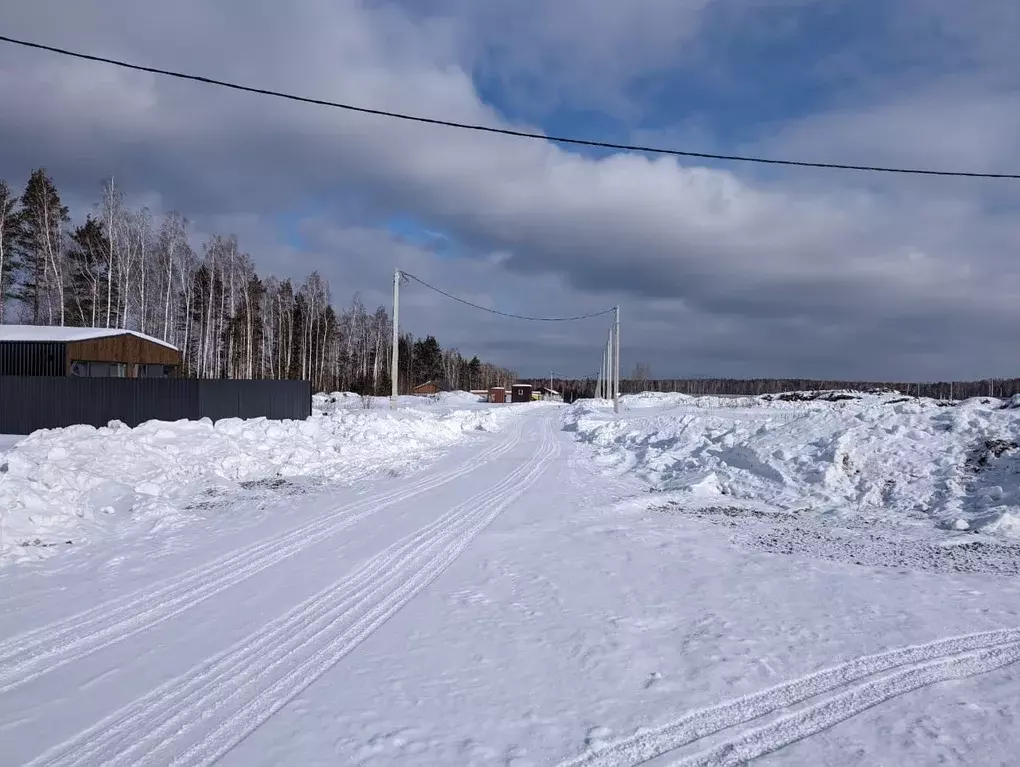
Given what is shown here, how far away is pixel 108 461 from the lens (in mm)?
12359

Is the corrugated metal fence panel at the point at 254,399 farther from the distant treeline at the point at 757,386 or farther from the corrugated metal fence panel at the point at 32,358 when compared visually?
the distant treeline at the point at 757,386

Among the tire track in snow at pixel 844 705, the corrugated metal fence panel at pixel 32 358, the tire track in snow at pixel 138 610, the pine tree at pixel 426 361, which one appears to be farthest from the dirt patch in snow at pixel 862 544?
the pine tree at pixel 426 361

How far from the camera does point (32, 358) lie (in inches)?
1033

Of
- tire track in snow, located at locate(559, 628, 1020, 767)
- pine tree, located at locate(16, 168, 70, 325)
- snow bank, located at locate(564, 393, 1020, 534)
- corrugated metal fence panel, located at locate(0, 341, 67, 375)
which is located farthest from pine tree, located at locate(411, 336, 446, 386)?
tire track in snow, located at locate(559, 628, 1020, 767)

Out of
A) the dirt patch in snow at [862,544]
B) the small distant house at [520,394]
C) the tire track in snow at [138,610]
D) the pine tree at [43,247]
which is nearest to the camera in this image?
the tire track in snow at [138,610]

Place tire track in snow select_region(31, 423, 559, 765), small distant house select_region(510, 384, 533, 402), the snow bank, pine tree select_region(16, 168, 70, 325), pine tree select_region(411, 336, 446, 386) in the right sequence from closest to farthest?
tire track in snow select_region(31, 423, 559, 765) → the snow bank → pine tree select_region(16, 168, 70, 325) → small distant house select_region(510, 384, 533, 402) → pine tree select_region(411, 336, 446, 386)

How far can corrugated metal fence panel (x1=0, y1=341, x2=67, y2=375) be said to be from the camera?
26062 mm

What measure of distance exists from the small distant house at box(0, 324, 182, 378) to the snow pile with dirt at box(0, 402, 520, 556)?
11.0 m

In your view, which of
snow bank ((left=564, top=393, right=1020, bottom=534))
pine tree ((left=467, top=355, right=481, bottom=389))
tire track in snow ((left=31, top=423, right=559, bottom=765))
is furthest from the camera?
pine tree ((left=467, top=355, right=481, bottom=389))

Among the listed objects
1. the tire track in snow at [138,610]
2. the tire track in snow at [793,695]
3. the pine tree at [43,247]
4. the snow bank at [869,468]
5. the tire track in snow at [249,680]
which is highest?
the pine tree at [43,247]

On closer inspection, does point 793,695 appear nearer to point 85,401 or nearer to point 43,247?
point 85,401

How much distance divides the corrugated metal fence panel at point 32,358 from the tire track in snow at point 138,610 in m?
22.9

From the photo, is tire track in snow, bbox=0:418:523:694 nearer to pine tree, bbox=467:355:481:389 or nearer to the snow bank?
the snow bank

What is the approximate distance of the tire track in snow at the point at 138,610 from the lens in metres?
4.66
